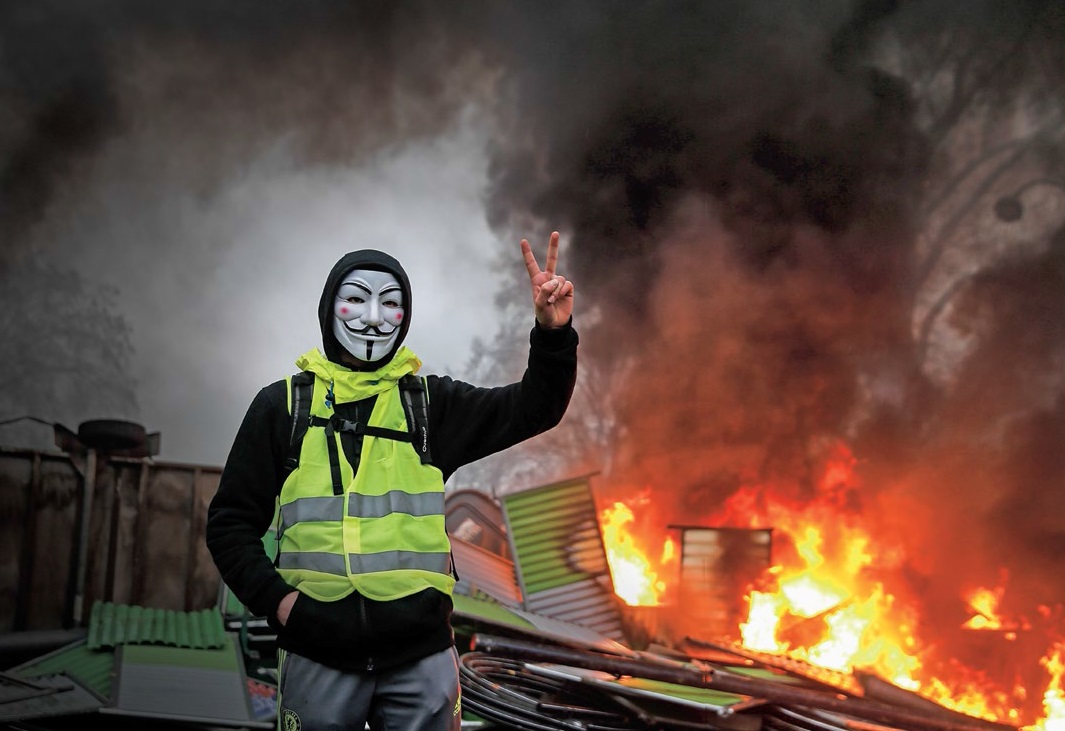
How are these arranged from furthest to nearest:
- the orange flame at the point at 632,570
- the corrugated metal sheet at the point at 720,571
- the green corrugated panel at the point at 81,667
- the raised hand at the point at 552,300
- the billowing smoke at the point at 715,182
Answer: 1. the orange flame at the point at 632,570
2. the billowing smoke at the point at 715,182
3. the corrugated metal sheet at the point at 720,571
4. the green corrugated panel at the point at 81,667
5. the raised hand at the point at 552,300

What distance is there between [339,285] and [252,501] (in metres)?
0.72

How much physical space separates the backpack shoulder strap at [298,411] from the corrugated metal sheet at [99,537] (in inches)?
256

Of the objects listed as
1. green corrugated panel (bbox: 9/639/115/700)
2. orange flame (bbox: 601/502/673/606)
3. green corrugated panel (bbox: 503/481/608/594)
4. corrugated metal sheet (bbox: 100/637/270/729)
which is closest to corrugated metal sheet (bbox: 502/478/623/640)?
green corrugated panel (bbox: 503/481/608/594)

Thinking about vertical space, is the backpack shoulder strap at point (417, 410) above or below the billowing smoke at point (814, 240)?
below

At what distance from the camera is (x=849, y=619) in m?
10.1

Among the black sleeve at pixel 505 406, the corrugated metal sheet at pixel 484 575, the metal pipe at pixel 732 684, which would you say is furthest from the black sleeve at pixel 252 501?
the corrugated metal sheet at pixel 484 575

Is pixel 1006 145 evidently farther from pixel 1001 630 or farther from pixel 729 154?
pixel 1001 630

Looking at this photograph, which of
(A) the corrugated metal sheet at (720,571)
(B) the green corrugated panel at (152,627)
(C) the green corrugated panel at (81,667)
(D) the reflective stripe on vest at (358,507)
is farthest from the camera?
(A) the corrugated metal sheet at (720,571)

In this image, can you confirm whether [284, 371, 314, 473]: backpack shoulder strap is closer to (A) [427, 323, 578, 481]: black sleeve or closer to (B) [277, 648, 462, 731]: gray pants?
(A) [427, 323, 578, 481]: black sleeve

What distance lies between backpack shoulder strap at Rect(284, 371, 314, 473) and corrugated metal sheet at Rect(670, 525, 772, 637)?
26.8 feet

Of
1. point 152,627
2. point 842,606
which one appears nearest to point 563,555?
point 842,606

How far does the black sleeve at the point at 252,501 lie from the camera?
92.5 inches

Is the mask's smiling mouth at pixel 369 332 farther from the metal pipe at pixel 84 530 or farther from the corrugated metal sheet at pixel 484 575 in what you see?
the metal pipe at pixel 84 530

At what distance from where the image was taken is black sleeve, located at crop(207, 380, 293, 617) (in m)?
2.35
